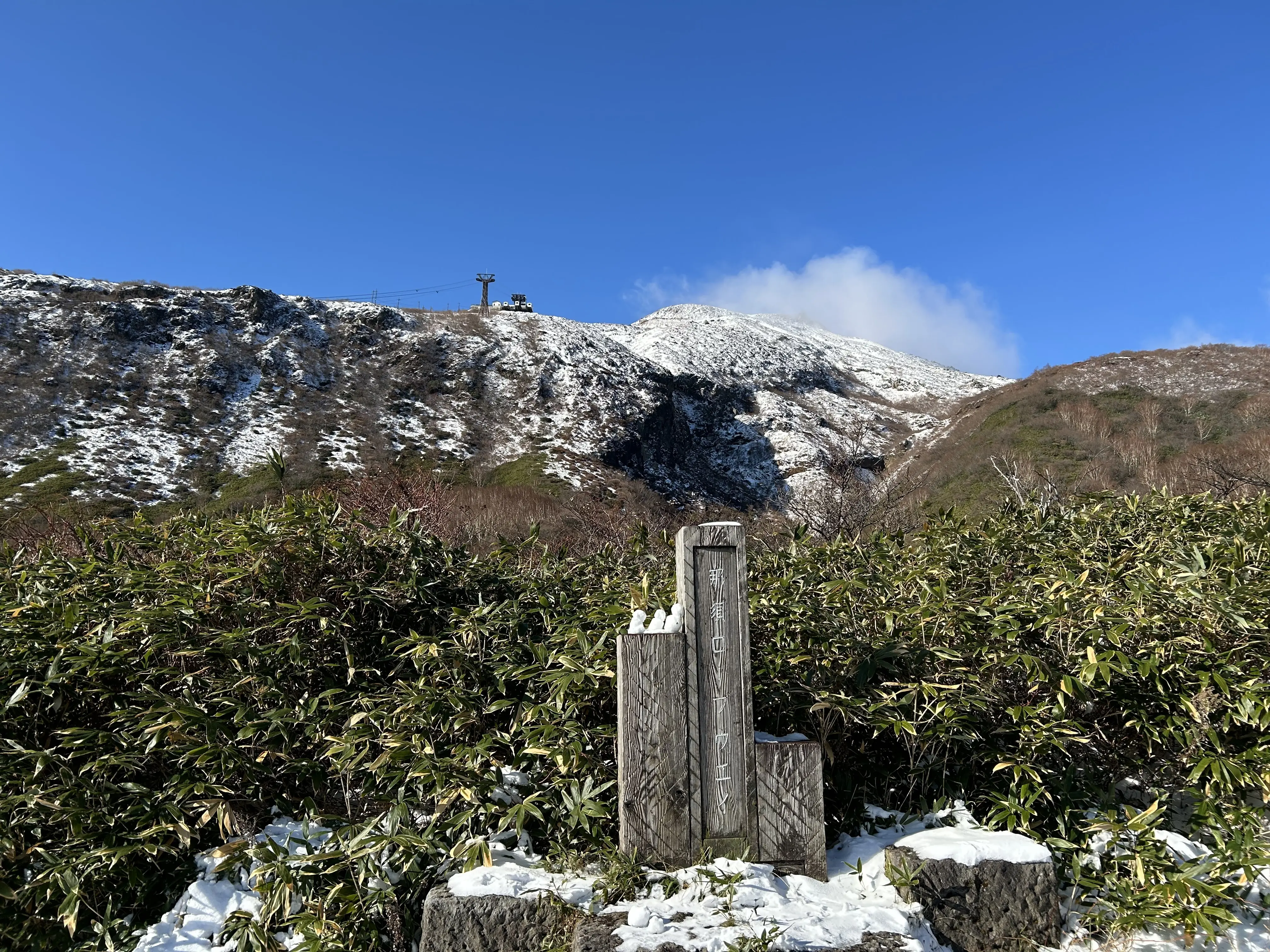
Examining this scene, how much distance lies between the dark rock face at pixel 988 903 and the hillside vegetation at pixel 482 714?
265mm

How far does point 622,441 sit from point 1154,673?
2897 cm

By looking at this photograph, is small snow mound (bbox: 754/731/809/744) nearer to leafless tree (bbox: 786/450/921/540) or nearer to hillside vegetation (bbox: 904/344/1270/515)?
leafless tree (bbox: 786/450/921/540)

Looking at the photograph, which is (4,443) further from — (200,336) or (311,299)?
(311,299)

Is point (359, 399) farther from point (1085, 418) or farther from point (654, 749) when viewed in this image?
point (654, 749)

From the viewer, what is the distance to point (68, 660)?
3500 millimetres

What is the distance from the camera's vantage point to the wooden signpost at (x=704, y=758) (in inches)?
113

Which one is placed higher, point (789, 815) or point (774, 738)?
point (774, 738)

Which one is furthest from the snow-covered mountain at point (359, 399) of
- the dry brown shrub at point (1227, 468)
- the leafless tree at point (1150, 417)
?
the leafless tree at point (1150, 417)

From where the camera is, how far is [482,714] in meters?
3.44

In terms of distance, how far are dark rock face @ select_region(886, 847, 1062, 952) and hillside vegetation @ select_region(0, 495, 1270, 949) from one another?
10.4 inches

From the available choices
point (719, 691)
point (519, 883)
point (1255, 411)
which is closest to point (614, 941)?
point (519, 883)

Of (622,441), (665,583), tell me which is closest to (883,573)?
(665,583)

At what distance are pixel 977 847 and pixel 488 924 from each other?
72.7 inches

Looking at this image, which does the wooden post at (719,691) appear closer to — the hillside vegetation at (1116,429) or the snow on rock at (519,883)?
the snow on rock at (519,883)
